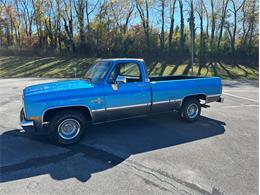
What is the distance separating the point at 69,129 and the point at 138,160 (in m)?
1.75

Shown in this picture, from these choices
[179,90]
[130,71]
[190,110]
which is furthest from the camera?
[190,110]

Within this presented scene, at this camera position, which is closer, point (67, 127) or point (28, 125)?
point (28, 125)

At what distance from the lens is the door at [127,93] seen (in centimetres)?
502

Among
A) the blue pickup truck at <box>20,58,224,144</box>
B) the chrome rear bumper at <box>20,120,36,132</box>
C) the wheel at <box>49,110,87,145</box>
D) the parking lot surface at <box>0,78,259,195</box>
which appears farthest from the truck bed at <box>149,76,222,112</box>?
the chrome rear bumper at <box>20,120,36,132</box>

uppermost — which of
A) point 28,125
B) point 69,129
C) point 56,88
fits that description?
point 56,88

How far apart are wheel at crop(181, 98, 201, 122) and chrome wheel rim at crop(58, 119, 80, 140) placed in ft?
10.1

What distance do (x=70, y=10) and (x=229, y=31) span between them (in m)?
24.2

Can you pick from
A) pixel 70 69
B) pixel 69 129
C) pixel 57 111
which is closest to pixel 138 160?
pixel 69 129

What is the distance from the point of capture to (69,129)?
4840mm

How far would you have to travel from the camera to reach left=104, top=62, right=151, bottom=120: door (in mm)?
5023

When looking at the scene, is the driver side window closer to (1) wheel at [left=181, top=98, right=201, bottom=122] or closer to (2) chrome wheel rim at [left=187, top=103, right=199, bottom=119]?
(1) wheel at [left=181, top=98, right=201, bottom=122]

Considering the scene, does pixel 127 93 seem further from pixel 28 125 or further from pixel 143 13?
pixel 143 13

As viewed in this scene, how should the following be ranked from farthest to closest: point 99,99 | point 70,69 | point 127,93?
point 70,69 → point 127,93 → point 99,99

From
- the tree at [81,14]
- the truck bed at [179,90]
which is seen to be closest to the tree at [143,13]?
the tree at [81,14]
